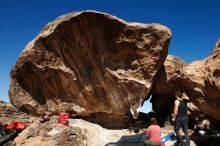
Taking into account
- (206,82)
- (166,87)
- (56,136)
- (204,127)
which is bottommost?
(204,127)

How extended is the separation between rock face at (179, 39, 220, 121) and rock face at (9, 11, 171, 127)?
2499 millimetres

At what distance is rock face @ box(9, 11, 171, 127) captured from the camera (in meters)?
15.6

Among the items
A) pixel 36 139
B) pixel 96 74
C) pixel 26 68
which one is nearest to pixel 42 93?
pixel 26 68

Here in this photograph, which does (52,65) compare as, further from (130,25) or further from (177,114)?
(177,114)

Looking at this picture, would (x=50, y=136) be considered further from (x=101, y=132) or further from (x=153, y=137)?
(x=153, y=137)

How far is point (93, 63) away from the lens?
53.2 feet

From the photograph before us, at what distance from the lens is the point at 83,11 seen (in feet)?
50.9

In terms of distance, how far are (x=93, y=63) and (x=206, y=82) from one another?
237 inches

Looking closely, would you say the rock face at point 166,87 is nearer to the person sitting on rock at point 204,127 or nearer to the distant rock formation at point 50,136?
the person sitting on rock at point 204,127

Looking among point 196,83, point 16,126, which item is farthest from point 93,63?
point 196,83

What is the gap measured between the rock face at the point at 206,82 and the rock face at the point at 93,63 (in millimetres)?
2499

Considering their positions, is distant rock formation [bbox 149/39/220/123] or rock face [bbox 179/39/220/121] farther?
distant rock formation [bbox 149/39/220/123]

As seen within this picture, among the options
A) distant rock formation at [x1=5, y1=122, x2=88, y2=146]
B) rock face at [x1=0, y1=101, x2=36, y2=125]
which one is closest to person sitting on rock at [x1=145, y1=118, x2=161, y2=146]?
distant rock formation at [x1=5, y1=122, x2=88, y2=146]

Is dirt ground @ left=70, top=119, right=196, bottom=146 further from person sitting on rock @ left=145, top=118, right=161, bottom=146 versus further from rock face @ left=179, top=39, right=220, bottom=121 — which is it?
person sitting on rock @ left=145, top=118, right=161, bottom=146
